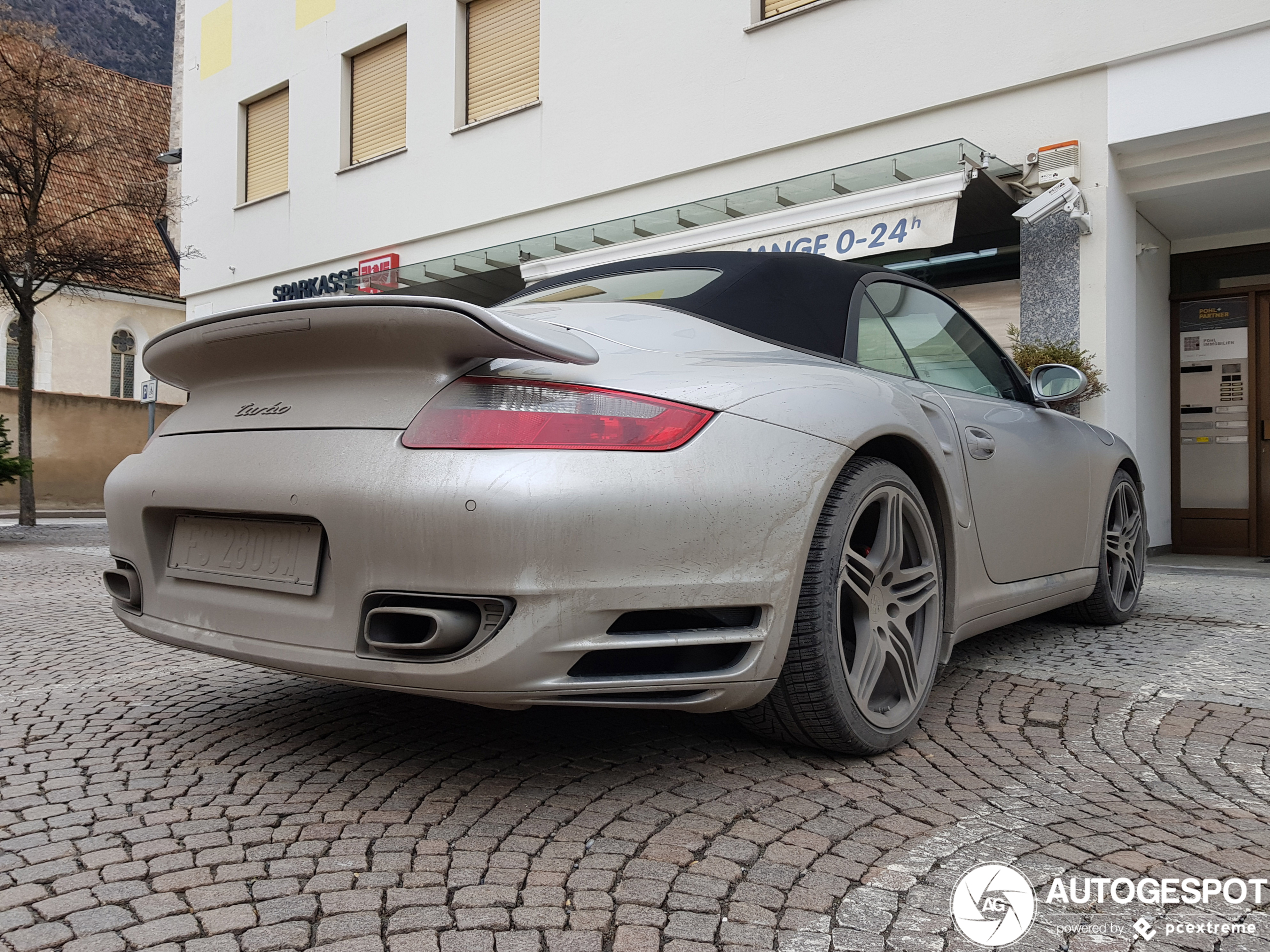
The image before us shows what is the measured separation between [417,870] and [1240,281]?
10004 millimetres

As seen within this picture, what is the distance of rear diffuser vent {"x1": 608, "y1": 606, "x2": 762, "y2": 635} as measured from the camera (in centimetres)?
201

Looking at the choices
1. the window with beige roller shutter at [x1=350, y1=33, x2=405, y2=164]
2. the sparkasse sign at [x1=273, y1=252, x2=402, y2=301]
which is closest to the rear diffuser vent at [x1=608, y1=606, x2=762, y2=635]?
the sparkasse sign at [x1=273, y1=252, x2=402, y2=301]

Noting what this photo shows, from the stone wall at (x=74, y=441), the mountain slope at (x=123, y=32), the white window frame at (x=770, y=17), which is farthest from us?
the mountain slope at (x=123, y=32)

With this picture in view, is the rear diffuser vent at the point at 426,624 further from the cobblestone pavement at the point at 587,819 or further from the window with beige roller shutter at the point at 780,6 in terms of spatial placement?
the window with beige roller shutter at the point at 780,6

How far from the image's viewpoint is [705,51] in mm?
10289

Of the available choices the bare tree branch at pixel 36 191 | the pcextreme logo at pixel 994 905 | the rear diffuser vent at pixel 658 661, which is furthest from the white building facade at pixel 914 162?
the pcextreme logo at pixel 994 905

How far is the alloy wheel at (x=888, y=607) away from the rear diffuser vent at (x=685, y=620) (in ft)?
0.97

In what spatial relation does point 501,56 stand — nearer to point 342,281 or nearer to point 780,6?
point 342,281

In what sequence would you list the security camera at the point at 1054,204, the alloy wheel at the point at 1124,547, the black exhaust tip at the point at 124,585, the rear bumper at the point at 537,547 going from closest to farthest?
the rear bumper at the point at 537,547 < the black exhaust tip at the point at 124,585 < the alloy wheel at the point at 1124,547 < the security camera at the point at 1054,204

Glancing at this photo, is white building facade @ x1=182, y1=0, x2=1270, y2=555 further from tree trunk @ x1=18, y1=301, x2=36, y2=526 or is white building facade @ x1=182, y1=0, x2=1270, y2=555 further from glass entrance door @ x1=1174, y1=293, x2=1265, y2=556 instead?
tree trunk @ x1=18, y1=301, x2=36, y2=526

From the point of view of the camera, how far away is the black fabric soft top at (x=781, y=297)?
8.92ft

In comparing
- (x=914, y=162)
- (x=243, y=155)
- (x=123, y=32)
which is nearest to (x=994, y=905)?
(x=914, y=162)

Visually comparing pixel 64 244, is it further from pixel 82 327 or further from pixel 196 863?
pixel 82 327

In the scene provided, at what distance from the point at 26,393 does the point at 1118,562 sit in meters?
13.5
